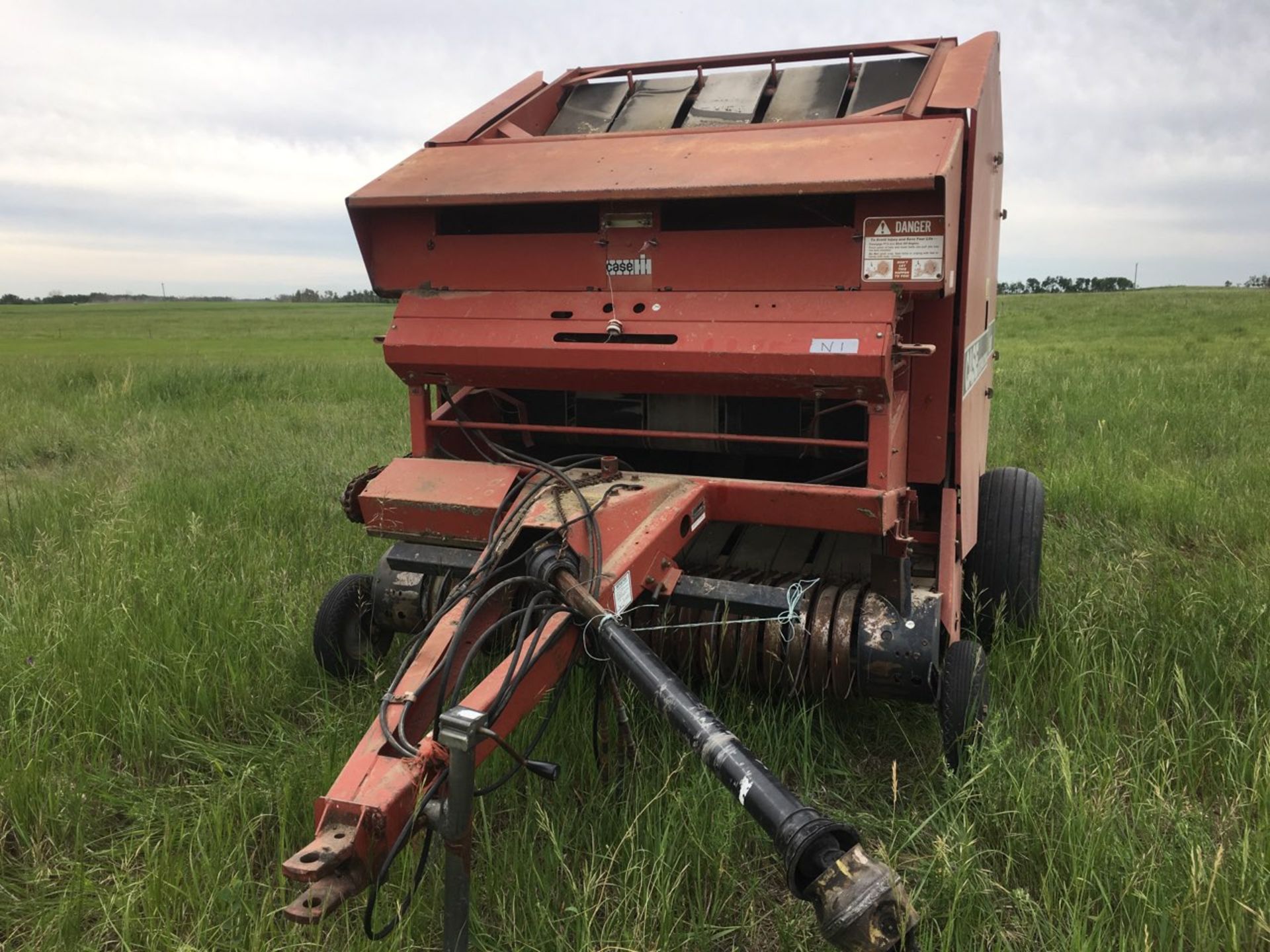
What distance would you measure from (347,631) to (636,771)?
1406 millimetres

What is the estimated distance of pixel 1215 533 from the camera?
5.00 metres

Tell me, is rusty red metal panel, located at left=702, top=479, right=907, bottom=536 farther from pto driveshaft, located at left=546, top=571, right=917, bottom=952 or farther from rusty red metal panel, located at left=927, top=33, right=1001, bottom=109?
rusty red metal panel, located at left=927, top=33, right=1001, bottom=109

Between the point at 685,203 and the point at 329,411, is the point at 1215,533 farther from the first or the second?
the point at 329,411

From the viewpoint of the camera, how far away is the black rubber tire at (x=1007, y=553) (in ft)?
12.5

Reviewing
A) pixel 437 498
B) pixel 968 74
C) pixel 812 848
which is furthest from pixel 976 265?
pixel 812 848

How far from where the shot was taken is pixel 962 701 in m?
2.76

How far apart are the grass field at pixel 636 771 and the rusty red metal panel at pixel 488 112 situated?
2028mm

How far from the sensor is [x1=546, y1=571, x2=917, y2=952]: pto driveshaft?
59.4 inches

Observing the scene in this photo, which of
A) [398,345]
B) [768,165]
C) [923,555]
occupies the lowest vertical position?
[923,555]

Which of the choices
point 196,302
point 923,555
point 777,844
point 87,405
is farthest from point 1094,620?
point 196,302

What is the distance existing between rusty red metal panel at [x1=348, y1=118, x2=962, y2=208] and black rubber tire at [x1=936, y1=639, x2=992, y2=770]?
139cm

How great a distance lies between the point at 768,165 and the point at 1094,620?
232 centimetres

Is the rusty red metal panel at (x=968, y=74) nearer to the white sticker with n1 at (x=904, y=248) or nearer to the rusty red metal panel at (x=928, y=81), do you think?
Answer: the rusty red metal panel at (x=928, y=81)

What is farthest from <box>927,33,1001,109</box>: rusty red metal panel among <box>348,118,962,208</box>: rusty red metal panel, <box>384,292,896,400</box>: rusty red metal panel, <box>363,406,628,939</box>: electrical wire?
<box>363,406,628,939</box>: electrical wire
